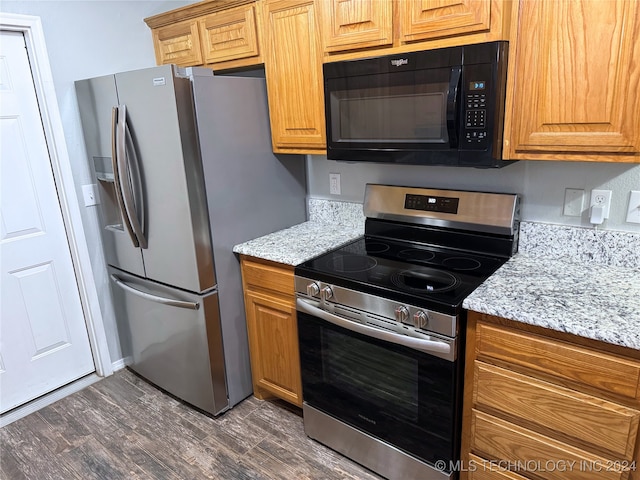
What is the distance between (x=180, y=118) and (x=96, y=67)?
976 millimetres

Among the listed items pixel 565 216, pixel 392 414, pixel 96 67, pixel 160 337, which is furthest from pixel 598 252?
pixel 96 67

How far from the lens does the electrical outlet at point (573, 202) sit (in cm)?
171

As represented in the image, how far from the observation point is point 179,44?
8.05 feet

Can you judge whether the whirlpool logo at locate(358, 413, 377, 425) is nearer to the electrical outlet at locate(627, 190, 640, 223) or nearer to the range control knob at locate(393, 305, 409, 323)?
the range control knob at locate(393, 305, 409, 323)

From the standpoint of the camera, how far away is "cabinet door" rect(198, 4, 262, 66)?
6.88ft

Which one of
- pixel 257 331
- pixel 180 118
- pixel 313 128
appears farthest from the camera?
pixel 257 331

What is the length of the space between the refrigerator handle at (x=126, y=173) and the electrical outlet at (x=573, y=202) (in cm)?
189

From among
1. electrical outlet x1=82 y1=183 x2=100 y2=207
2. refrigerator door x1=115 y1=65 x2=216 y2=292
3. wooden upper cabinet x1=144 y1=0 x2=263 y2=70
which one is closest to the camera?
refrigerator door x1=115 y1=65 x2=216 y2=292

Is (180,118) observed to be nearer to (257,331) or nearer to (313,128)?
(313,128)

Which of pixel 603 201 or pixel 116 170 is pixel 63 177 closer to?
pixel 116 170

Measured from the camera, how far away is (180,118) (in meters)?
1.87

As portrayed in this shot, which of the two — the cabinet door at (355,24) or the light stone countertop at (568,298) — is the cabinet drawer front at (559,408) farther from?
the cabinet door at (355,24)

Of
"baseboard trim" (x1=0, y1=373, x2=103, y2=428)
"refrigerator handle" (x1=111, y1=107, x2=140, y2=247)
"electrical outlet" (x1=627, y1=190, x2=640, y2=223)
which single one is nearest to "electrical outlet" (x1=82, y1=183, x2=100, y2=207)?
"refrigerator handle" (x1=111, y1=107, x2=140, y2=247)

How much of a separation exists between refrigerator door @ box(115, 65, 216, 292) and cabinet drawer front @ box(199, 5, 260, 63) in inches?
16.9
